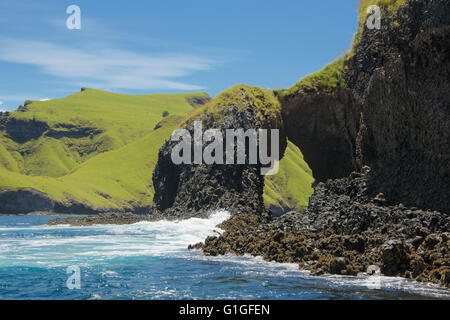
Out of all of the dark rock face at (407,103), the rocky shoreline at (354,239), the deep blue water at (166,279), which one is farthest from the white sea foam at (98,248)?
the dark rock face at (407,103)

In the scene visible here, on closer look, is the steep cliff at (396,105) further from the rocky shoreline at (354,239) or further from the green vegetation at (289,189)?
the green vegetation at (289,189)

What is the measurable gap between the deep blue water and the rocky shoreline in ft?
3.89

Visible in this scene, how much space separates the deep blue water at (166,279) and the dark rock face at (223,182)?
77.3 feet

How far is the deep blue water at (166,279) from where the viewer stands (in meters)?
19.3

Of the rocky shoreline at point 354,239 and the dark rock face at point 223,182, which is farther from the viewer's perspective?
the dark rock face at point 223,182

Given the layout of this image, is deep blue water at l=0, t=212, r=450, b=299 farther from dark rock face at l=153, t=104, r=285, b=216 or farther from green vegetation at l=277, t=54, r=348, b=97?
green vegetation at l=277, t=54, r=348, b=97

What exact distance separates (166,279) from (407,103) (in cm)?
2246

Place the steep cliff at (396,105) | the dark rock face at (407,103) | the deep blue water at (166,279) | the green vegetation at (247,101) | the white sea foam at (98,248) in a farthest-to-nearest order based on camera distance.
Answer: the green vegetation at (247,101), the steep cliff at (396,105), the dark rock face at (407,103), the white sea foam at (98,248), the deep blue water at (166,279)

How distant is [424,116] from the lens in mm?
34250

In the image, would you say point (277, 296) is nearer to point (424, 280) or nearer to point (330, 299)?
point (330, 299)

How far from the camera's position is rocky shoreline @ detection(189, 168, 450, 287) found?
23172 mm

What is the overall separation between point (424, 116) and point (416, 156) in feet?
9.24

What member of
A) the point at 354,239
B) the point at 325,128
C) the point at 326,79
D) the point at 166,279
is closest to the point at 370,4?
the point at 326,79
